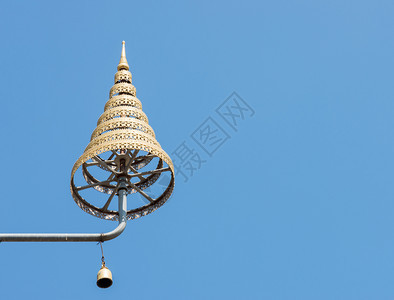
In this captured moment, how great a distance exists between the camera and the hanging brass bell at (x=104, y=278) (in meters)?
13.6

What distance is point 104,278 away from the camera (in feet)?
44.8

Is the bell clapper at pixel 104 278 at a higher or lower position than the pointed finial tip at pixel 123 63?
lower

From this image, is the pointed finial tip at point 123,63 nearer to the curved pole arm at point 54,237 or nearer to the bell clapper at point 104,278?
the bell clapper at point 104,278

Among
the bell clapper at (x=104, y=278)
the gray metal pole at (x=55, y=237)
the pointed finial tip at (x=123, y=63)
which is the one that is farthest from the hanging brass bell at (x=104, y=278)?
the pointed finial tip at (x=123, y=63)

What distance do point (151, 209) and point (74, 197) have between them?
6.99ft

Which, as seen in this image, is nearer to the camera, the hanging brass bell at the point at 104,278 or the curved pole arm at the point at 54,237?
the curved pole arm at the point at 54,237

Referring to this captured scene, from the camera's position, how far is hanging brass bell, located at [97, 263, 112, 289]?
44.8 ft

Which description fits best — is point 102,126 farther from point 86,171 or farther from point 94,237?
point 94,237

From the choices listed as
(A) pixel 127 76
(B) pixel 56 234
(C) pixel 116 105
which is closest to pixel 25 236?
(B) pixel 56 234

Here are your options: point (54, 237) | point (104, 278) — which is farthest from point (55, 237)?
point (104, 278)

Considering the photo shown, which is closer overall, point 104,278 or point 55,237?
point 55,237

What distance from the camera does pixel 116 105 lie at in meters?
18.9

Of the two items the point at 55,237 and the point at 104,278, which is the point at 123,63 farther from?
the point at 55,237

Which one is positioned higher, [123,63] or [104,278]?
[123,63]
